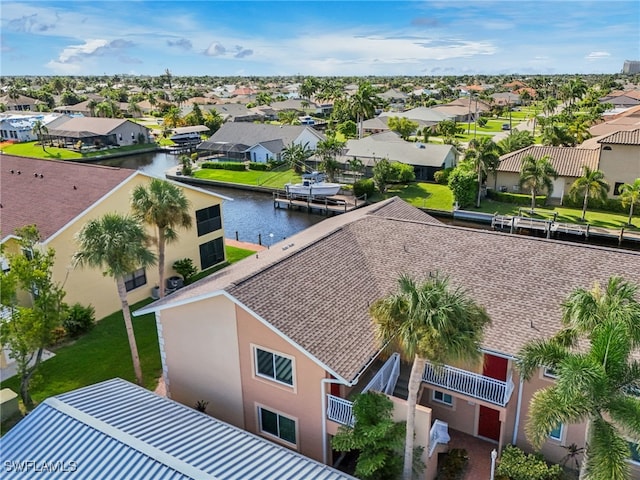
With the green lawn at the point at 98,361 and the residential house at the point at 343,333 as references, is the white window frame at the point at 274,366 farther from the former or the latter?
the green lawn at the point at 98,361

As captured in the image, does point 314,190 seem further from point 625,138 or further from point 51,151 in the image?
point 51,151

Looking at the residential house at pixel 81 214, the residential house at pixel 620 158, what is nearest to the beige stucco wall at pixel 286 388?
the residential house at pixel 81 214

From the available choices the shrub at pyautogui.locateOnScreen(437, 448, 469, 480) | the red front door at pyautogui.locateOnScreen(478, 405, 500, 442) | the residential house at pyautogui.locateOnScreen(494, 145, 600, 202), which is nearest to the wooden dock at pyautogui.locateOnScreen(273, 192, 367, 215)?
the residential house at pyautogui.locateOnScreen(494, 145, 600, 202)

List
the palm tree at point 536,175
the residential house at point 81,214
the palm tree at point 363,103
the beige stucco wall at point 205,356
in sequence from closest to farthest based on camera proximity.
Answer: the beige stucco wall at point 205,356, the residential house at point 81,214, the palm tree at point 536,175, the palm tree at point 363,103

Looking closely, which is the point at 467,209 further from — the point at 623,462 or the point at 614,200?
the point at 623,462

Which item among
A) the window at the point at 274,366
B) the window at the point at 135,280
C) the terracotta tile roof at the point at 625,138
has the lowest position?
the window at the point at 135,280

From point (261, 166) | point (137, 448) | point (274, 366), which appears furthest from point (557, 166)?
point (137, 448)
